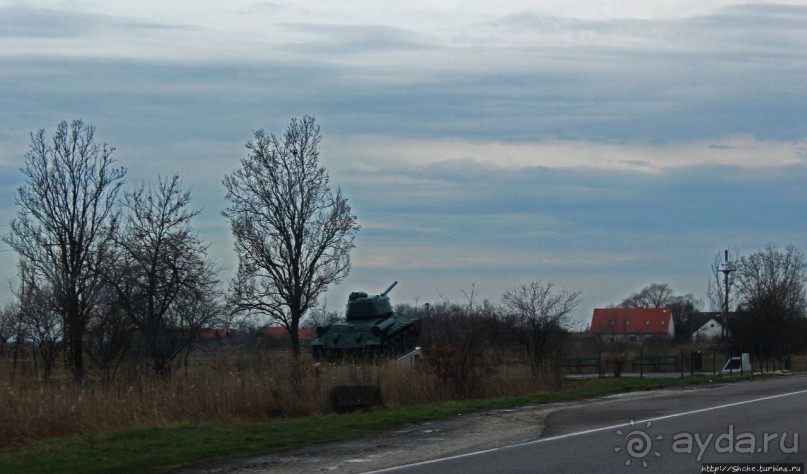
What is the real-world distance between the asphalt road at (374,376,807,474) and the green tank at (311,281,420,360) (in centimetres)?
1937

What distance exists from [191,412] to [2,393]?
3.45m

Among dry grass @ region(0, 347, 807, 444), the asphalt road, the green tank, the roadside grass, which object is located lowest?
the asphalt road

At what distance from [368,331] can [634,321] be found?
67.9m

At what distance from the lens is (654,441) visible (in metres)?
13.3

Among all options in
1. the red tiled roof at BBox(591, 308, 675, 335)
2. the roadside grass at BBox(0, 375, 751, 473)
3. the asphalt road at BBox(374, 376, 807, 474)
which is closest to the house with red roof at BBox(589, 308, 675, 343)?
the red tiled roof at BBox(591, 308, 675, 335)

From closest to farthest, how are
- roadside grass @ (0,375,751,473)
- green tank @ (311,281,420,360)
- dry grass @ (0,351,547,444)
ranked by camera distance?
1. roadside grass @ (0,375,751,473)
2. dry grass @ (0,351,547,444)
3. green tank @ (311,281,420,360)

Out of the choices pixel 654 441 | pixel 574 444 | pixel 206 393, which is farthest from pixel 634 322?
pixel 574 444

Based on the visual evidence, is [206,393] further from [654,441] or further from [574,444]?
[654,441]

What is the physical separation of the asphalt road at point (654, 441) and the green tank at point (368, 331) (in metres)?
19.4

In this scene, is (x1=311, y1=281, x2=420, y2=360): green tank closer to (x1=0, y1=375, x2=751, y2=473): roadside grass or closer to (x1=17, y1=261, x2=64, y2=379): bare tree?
(x1=17, y1=261, x2=64, y2=379): bare tree

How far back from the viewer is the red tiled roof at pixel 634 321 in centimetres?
9819

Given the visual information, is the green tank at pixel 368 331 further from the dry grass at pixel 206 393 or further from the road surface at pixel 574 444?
the road surface at pixel 574 444

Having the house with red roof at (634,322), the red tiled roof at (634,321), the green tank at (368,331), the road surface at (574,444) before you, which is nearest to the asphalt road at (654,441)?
the road surface at (574,444)

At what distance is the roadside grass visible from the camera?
1249cm
